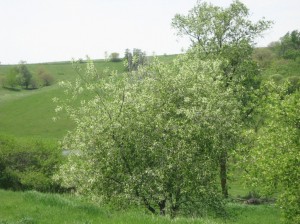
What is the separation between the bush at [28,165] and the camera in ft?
88.9

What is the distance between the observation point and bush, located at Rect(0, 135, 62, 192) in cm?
2709

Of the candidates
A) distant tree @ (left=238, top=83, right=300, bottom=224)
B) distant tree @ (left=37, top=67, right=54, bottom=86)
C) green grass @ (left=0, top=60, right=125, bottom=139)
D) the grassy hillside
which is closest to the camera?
distant tree @ (left=238, top=83, right=300, bottom=224)

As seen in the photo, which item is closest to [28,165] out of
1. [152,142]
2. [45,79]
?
[152,142]

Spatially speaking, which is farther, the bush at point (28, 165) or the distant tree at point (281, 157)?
the bush at point (28, 165)

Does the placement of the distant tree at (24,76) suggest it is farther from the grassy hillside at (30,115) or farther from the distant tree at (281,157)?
the distant tree at (281,157)

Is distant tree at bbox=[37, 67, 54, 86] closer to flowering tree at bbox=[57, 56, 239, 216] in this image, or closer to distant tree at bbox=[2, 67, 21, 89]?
distant tree at bbox=[2, 67, 21, 89]

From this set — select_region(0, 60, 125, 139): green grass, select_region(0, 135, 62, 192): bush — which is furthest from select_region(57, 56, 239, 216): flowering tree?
select_region(0, 60, 125, 139): green grass

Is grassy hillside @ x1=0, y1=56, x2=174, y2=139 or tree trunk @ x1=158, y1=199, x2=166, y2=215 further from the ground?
tree trunk @ x1=158, y1=199, x2=166, y2=215

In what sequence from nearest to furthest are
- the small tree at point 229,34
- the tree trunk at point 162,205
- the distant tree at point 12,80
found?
1. the tree trunk at point 162,205
2. the small tree at point 229,34
3. the distant tree at point 12,80

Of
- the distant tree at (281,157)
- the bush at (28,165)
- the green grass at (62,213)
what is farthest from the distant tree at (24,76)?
the distant tree at (281,157)

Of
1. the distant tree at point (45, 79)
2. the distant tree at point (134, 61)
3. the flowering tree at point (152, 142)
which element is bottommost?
the distant tree at point (45, 79)

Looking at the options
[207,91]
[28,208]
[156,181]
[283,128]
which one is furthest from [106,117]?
[283,128]

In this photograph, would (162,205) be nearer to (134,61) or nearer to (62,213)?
(62,213)

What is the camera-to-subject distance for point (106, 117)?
1469cm
